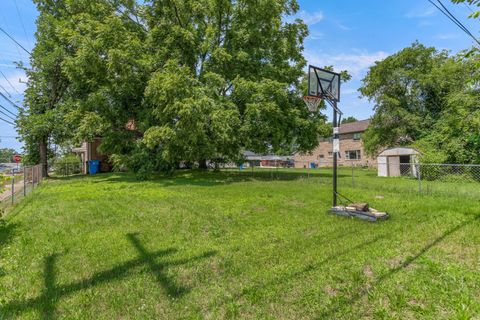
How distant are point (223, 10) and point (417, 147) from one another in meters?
15.6

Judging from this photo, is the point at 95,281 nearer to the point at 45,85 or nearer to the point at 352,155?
the point at 45,85

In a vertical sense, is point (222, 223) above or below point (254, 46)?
below

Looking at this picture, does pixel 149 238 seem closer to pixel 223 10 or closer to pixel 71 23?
pixel 223 10

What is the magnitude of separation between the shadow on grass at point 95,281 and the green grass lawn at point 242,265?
0.01 metres

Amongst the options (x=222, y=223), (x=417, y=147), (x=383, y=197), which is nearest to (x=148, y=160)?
(x=222, y=223)

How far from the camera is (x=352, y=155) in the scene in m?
37.6

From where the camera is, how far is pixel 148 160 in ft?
53.1

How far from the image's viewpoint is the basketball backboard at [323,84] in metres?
7.36

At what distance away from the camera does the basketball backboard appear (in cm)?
736

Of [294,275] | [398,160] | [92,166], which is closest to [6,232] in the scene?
[294,275]

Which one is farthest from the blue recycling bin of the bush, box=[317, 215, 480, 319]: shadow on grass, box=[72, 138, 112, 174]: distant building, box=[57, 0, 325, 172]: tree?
box=[317, 215, 480, 319]: shadow on grass

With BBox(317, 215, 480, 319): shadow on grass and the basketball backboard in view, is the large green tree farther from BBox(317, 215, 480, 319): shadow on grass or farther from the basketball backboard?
BBox(317, 215, 480, 319): shadow on grass

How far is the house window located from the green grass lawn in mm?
31179

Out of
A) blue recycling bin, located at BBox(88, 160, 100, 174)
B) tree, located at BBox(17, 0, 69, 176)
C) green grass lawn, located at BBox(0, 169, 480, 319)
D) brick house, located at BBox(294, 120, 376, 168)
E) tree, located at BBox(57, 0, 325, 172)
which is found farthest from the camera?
brick house, located at BBox(294, 120, 376, 168)
